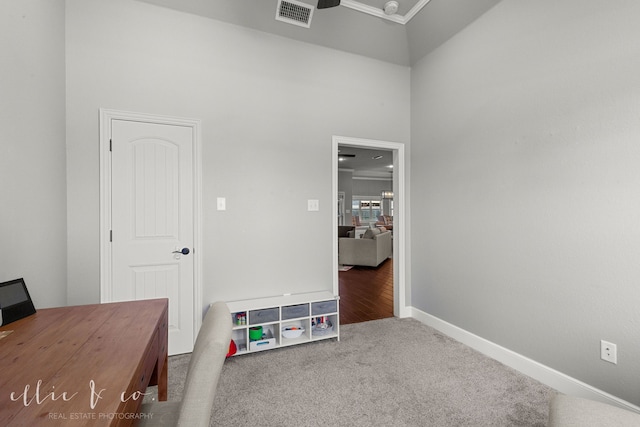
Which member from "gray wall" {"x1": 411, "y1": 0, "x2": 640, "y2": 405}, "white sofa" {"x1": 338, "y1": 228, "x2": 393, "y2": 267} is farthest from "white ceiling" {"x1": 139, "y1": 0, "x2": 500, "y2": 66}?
"white sofa" {"x1": 338, "y1": 228, "x2": 393, "y2": 267}

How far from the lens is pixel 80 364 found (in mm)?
903

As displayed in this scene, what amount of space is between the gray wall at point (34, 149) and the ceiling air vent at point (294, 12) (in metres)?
1.70

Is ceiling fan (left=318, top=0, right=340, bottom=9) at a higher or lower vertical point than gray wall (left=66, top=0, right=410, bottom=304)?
higher

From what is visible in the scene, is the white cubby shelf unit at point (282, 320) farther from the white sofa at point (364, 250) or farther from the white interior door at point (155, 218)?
the white sofa at point (364, 250)

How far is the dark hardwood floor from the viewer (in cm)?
353

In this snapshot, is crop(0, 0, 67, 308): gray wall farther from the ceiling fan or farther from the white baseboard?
the white baseboard

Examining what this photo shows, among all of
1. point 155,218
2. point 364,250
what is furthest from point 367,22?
point 364,250

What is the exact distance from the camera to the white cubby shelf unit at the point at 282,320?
99.3 inches

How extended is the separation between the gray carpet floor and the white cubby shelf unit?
91 mm

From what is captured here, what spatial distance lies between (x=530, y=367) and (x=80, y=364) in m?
2.75

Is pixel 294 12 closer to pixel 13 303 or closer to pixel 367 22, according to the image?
pixel 367 22

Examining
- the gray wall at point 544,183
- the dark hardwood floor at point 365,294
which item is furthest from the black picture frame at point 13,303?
the gray wall at point 544,183

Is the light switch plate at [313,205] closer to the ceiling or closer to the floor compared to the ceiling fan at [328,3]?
closer to the floor

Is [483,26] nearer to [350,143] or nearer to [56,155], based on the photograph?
[350,143]
